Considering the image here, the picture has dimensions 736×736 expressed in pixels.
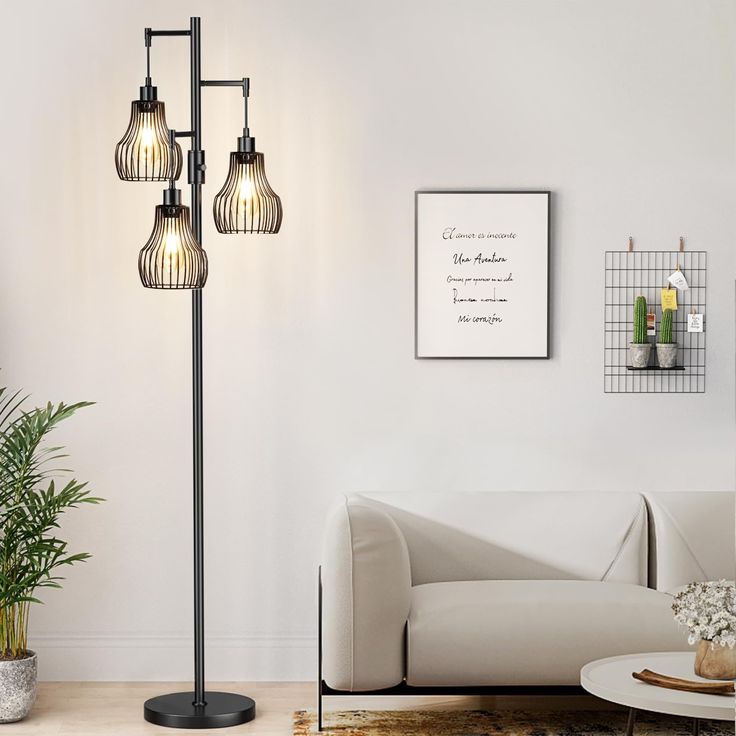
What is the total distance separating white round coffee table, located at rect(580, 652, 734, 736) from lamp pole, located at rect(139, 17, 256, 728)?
133 centimetres

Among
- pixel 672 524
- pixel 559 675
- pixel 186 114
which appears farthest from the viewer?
pixel 186 114

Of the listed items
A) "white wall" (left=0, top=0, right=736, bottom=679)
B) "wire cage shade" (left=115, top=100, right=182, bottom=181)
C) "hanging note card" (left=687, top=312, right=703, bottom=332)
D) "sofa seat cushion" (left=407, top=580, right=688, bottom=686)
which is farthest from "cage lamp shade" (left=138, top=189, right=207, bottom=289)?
"hanging note card" (left=687, top=312, right=703, bottom=332)

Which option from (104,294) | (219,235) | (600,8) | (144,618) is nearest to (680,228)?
(600,8)

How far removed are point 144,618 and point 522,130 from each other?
94.6 inches

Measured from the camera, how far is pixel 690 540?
3877 mm

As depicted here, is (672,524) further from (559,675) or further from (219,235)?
(219,235)

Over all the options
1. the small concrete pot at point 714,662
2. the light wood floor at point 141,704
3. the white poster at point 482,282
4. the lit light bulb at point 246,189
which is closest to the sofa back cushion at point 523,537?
the light wood floor at point 141,704

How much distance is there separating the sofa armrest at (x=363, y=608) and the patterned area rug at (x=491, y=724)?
0.77 ft

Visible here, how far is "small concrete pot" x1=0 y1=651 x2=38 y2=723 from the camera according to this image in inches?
142

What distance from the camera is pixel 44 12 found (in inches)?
164

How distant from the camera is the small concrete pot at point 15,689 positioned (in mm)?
3605

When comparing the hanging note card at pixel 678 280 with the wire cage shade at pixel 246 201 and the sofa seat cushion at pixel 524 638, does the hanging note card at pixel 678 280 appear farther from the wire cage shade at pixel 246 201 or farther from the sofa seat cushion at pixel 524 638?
the wire cage shade at pixel 246 201

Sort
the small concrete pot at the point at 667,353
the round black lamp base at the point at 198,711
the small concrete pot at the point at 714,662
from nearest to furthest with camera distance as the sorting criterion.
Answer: the small concrete pot at the point at 714,662 < the round black lamp base at the point at 198,711 < the small concrete pot at the point at 667,353

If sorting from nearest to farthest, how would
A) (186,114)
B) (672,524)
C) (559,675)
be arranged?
(559,675), (672,524), (186,114)
